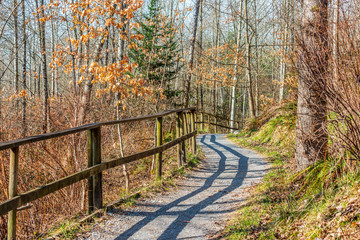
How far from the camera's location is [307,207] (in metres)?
4.16

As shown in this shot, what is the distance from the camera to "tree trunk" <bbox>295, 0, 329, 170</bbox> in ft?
14.8

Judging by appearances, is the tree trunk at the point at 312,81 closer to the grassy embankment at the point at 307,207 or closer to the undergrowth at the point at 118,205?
the grassy embankment at the point at 307,207

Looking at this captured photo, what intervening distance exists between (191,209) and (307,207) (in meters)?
1.97

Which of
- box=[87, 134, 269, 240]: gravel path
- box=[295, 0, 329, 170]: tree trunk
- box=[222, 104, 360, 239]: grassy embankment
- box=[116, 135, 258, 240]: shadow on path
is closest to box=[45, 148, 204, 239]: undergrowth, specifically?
box=[87, 134, 269, 240]: gravel path

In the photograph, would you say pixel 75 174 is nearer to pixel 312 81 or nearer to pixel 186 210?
pixel 186 210

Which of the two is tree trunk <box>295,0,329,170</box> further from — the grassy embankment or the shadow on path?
the shadow on path

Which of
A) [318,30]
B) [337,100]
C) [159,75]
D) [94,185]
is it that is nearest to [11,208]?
[94,185]

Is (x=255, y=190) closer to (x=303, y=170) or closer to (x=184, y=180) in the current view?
(x=303, y=170)

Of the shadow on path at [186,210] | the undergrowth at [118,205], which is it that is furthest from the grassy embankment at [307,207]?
the undergrowth at [118,205]

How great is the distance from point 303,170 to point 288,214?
1.35 meters

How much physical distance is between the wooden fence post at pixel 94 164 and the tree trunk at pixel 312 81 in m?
3.24

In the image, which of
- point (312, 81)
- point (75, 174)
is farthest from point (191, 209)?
point (312, 81)

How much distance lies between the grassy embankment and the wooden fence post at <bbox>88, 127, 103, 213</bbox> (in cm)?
200

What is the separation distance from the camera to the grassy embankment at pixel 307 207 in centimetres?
346
